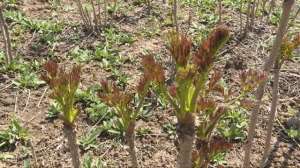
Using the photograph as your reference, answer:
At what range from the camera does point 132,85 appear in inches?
172

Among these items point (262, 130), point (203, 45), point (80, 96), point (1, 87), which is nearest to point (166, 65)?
point (80, 96)

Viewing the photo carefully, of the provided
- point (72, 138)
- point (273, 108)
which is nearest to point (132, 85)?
point (273, 108)

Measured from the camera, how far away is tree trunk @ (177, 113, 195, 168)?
1615 millimetres

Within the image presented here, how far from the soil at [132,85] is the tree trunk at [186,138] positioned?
1.72 metres

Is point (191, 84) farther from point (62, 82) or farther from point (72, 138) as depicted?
point (72, 138)

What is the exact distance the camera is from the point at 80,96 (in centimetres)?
414

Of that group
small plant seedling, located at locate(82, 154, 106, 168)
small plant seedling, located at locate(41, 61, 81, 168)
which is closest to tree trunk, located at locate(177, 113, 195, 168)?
small plant seedling, located at locate(41, 61, 81, 168)

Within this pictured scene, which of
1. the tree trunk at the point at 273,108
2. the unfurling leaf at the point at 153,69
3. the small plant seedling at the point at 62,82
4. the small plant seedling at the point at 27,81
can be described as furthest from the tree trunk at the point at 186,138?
the small plant seedling at the point at 27,81

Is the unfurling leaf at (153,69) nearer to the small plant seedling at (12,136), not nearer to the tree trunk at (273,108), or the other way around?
the tree trunk at (273,108)

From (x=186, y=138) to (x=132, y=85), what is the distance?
2717 mm

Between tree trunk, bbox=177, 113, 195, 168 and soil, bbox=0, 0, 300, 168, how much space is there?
172cm

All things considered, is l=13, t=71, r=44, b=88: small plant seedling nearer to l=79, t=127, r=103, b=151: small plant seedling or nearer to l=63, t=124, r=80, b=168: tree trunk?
l=79, t=127, r=103, b=151: small plant seedling

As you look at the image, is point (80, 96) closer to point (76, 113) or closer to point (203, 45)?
point (76, 113)

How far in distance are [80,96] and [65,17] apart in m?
1.87
